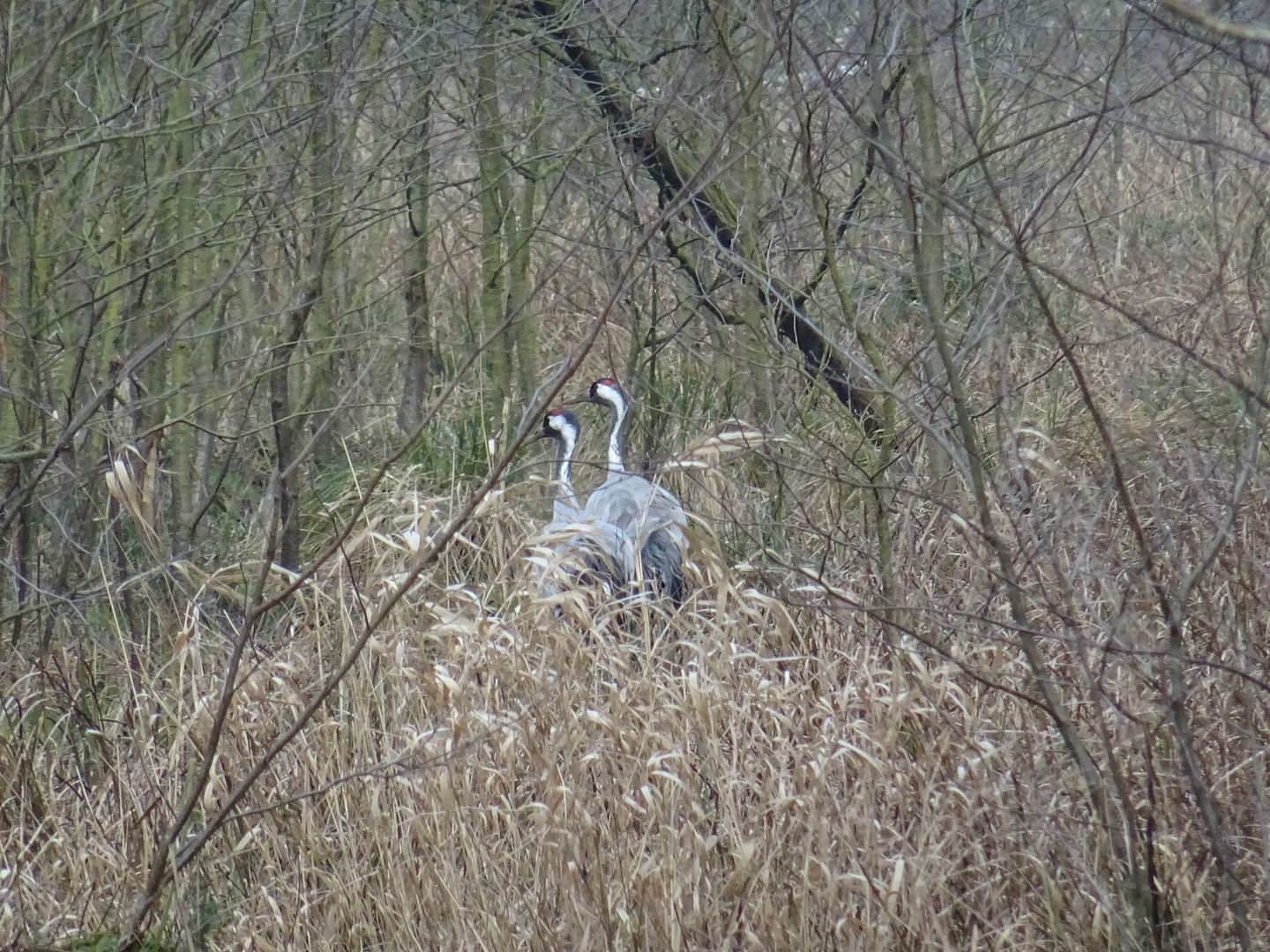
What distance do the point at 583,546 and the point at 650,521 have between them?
0.90ft

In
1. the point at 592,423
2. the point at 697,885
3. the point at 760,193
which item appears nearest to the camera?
the point at 697,885

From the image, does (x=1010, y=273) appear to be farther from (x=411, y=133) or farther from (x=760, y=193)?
(x=411, y=133)

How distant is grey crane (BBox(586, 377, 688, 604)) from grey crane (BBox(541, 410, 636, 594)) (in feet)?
0.19

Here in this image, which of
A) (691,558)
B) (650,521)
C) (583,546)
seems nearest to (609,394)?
(650,521)

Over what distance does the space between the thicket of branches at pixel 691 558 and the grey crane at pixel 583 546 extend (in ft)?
0.64

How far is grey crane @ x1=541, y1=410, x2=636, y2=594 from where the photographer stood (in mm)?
4539

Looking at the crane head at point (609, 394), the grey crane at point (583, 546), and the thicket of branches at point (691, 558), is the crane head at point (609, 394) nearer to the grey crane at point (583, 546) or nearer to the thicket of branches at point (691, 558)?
the thicket of branches at point (691, 558)

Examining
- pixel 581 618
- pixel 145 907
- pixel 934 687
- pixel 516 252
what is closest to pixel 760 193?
pixel 516 252

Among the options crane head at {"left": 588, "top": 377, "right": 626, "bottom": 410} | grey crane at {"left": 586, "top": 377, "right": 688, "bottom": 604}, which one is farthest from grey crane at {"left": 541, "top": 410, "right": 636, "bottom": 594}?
crane head at {"left": 588, "top": 377, "right": 626, "bottom": 410}

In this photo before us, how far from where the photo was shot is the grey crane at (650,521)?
505cm

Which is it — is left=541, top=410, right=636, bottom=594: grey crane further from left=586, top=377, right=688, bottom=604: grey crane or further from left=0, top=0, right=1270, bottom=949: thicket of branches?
left=0, top=0, right=1270, bottom=949: thicket of branches

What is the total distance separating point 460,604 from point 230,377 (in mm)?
1003

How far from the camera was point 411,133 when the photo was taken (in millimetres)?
6262

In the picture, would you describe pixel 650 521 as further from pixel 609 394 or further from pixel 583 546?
pixel 609 394
